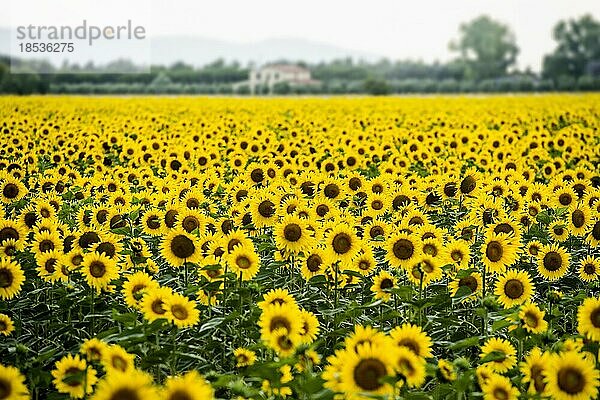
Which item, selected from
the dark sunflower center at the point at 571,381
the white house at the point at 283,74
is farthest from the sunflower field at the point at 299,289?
the white house at the point at 283,74

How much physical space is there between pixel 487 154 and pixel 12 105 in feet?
53.0

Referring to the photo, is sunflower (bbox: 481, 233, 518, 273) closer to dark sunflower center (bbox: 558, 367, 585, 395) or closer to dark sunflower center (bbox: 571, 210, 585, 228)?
dark sunflower center (bbox: 571, 210, 585, 228)

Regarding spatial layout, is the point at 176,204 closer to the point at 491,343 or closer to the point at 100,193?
the point at 100,193

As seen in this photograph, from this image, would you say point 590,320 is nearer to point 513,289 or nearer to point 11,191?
point 513,289

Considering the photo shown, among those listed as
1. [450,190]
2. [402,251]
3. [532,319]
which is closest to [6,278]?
[402,251]

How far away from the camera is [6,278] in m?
4.00

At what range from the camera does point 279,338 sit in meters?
Result: 3.07

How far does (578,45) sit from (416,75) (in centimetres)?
1976

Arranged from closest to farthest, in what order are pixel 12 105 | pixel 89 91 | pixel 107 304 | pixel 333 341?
pixel 333 341, pixel 107 304, pixel 12 105, pixel 89 91

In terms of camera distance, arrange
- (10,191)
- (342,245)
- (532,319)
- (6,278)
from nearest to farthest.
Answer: (532,319), (6,278), (342,245), (10,191)

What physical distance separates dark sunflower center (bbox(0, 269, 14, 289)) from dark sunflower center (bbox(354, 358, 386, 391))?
227 centimetres

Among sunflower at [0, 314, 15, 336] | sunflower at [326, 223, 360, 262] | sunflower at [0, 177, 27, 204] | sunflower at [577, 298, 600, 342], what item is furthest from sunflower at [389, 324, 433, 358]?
sunflower at [0, 177, 27, 204]

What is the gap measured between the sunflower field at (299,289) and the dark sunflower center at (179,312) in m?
0.02

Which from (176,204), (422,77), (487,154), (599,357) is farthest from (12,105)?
(422,77)
